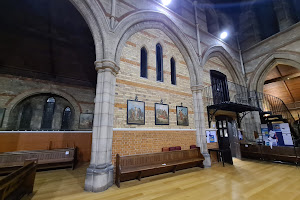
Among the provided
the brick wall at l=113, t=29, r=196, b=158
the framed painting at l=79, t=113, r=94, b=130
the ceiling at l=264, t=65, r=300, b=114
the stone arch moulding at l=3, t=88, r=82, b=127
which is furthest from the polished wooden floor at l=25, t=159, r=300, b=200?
the ceiling at l=264, t=65, r=300, b=114

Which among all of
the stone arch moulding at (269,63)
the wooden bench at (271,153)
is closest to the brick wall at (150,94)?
the wooden bench at (271,153)

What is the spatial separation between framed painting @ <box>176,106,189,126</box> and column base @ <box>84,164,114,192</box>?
3.34m

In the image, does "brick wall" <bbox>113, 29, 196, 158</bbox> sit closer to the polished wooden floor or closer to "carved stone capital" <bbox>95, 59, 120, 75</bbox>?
"carved stone capital" <bbox>95, 59, 120, 75</bbox>

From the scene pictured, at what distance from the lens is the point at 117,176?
11.8 feet

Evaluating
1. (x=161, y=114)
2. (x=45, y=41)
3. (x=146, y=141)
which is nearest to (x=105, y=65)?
(x=161, y=114)

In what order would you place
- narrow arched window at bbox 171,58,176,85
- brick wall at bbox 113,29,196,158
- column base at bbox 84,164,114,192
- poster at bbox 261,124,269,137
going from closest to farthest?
column base at bbox 84,164,114,192 → brick wall at bbox 113,29,196,158 → narrow arched window at bbox 171,58,176,85 → poster at bbox 261,124,269,137

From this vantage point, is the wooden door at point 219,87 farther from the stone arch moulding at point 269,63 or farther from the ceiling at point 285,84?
the ceiling at point 285,84

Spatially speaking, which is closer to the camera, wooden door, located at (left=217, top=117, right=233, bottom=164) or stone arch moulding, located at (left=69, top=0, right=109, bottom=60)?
stone arch moulding, located at (left=69, top=0, right=109, bottom=60)

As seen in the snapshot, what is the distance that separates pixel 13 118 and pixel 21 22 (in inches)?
177

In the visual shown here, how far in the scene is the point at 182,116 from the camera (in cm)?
578

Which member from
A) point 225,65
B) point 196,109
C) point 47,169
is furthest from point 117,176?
point 225,65

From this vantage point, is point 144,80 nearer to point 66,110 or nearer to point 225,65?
point 66,110

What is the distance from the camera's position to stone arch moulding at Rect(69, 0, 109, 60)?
164 inches

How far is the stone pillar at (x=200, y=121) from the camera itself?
5.70 meters
